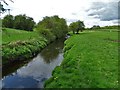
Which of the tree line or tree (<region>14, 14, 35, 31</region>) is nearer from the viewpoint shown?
the tree line

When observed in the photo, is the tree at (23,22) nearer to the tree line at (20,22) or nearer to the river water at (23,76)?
the tree line at (20,22)

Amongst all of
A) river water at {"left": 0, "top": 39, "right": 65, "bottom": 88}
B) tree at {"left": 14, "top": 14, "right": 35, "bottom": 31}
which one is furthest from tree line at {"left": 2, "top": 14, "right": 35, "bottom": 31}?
river water at {"left": 0, "top": 39, "right": 65, "bottom": 88}

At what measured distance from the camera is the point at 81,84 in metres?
19.3

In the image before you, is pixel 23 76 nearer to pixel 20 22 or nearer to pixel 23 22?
pixel 20 22

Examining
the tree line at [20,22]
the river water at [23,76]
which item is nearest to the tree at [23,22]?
the tree line at [20,22]

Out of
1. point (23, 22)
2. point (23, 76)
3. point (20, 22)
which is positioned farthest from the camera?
point (23, 22)

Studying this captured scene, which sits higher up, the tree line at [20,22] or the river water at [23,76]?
the tree line at [20,22]

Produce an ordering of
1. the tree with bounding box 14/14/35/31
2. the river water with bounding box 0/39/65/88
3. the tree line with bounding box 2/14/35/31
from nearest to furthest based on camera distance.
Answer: the river water with bounding box 0/39/65/88
the tree line with bounding box 2/14/35/31
the tree with bounding box 14/14/35/31

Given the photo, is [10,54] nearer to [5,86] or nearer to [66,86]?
[5,86]

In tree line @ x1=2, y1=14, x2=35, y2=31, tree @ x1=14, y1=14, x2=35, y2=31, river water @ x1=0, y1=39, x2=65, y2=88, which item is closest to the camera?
river water @ x1=0, y1=39, x2=65, y2=88

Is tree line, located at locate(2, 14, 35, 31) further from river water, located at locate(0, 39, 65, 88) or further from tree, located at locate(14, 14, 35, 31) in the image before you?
river water, located at locate(0, 39, 65, 88)

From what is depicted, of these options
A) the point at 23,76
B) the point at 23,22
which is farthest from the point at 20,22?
the point at 23,76

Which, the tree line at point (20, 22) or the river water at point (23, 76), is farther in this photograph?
the tree line at point (20, 22)

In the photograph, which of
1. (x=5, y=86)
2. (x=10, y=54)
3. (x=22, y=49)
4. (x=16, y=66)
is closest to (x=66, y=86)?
(x=5, y=86)
